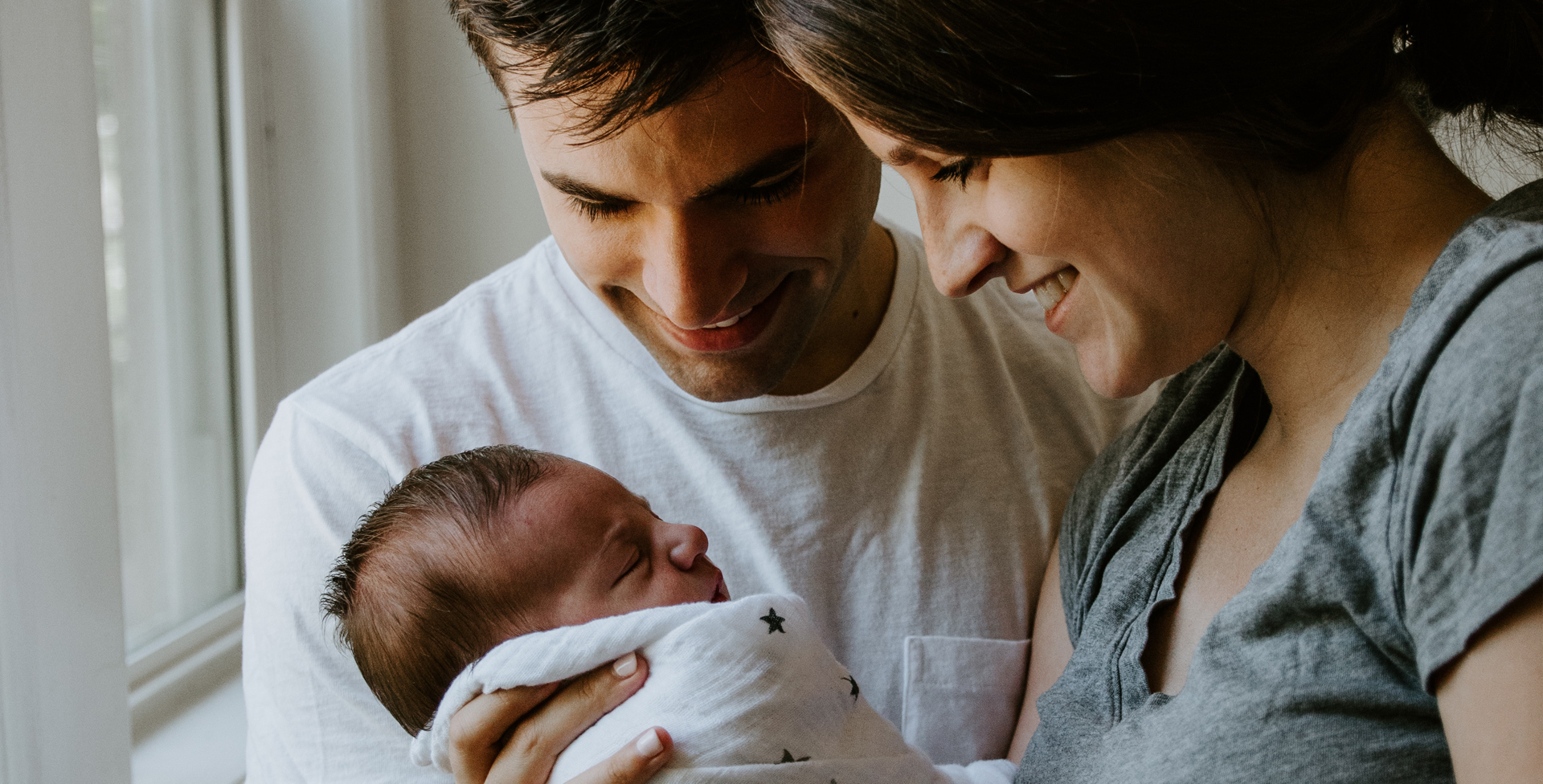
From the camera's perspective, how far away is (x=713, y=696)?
106 cm

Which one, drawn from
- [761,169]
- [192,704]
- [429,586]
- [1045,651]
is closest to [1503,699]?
[1045,651]

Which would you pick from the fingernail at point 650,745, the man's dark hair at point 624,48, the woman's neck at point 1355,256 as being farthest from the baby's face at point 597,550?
the woman's neck at point 1355,256

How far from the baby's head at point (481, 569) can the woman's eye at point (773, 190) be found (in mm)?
360

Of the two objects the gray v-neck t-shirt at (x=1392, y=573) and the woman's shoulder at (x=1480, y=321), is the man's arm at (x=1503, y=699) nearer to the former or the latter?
the gray v-neck t-shirt at (x=1392, y=573)

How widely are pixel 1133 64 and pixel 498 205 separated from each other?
1651mm

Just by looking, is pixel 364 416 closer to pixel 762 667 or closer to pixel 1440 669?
pixel 762 667

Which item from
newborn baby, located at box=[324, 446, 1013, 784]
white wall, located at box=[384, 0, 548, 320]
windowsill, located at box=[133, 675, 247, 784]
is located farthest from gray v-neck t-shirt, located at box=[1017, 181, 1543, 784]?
white wall, located at box=[384, 0, 548, 320]

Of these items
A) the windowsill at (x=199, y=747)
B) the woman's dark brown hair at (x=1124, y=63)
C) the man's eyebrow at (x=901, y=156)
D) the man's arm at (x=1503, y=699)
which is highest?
the woman's dark brown hair at (x=1124, y=63)

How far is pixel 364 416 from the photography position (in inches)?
53.2

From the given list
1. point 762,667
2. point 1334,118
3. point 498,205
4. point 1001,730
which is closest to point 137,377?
point 498,205

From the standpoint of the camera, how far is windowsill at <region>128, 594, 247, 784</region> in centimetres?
172

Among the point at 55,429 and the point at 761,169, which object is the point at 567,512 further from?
the point at 55,429

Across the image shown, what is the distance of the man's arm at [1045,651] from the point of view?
4.35ft

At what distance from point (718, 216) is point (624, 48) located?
0.21 m
